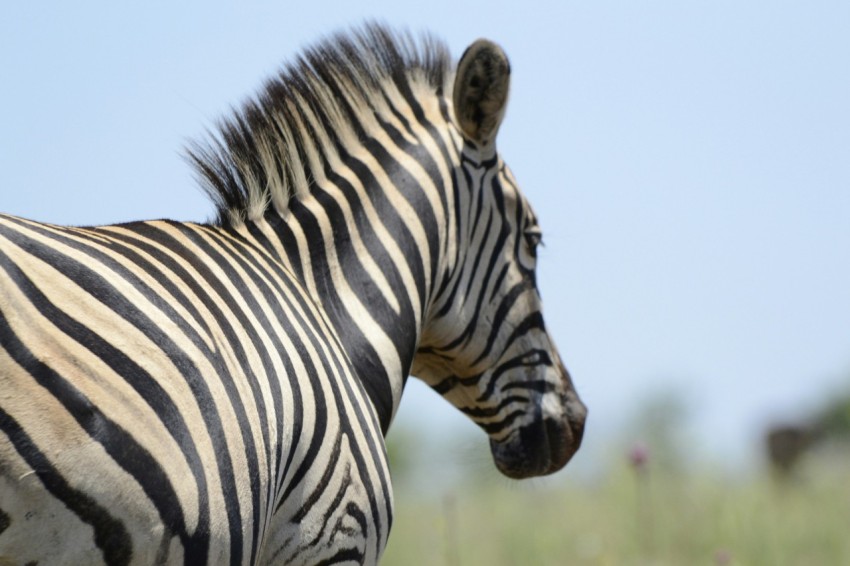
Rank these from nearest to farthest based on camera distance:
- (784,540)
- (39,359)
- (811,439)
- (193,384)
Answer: (39,359) → (193,384) → (784,540) → (811,439)

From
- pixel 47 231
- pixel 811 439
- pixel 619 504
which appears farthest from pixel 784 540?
pixel 811 439

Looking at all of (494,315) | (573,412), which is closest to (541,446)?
(573,412)

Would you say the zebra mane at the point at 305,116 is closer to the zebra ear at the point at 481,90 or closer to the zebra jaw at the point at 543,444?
the zebra ear at the point at 481,90

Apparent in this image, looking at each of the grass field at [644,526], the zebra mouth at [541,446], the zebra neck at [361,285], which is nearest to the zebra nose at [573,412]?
the zebra mouth at [541,446]

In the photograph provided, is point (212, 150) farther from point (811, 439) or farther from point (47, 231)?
point (811, 439)

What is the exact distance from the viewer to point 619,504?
10.4 m

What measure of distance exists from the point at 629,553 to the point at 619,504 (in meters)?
1.23

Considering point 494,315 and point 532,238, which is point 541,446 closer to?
point 494,315

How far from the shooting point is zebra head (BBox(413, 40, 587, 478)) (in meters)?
4.50

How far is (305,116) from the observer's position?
423cm

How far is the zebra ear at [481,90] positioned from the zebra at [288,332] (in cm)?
1

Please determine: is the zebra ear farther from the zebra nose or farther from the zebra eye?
the zebra nose

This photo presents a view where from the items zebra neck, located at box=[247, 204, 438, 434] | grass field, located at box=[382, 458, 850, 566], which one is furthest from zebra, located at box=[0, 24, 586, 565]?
grass field, located at box=[382, 458, 850, 566]

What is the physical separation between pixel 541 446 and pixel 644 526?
501cm
